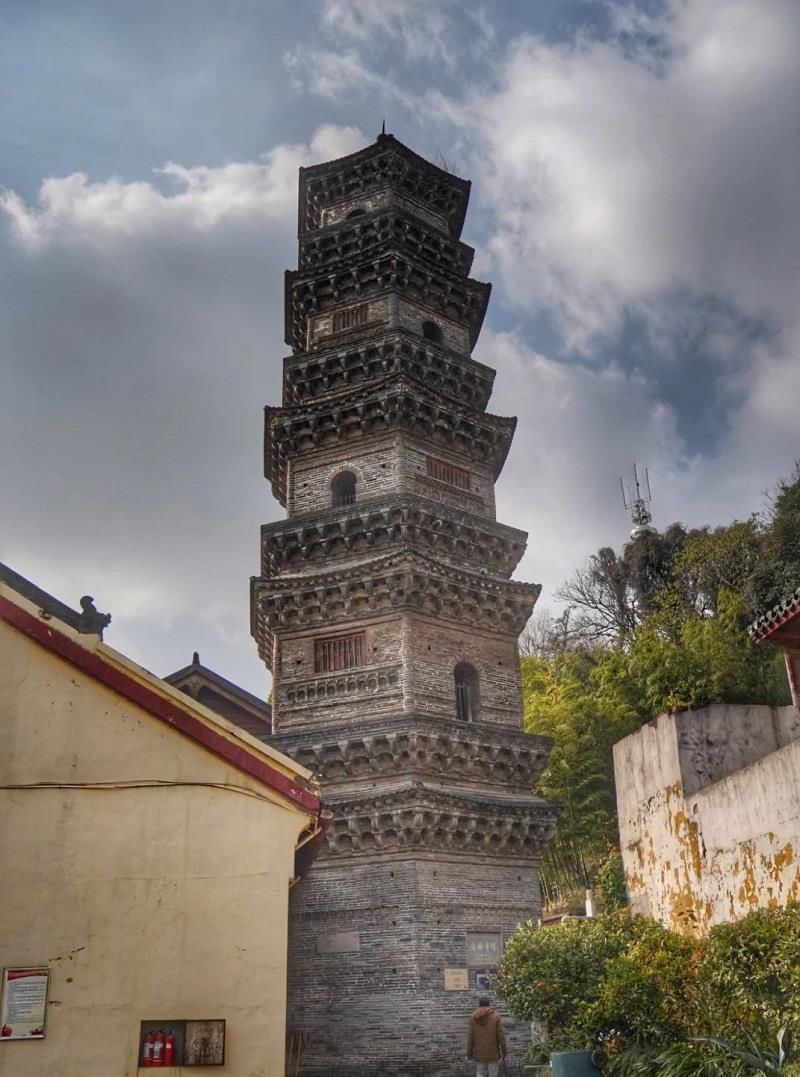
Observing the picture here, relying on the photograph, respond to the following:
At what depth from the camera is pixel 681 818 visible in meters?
18.0

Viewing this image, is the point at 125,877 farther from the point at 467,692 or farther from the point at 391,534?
the point at 391,534

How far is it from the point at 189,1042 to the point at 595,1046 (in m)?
7.60

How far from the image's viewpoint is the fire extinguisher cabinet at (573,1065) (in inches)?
538

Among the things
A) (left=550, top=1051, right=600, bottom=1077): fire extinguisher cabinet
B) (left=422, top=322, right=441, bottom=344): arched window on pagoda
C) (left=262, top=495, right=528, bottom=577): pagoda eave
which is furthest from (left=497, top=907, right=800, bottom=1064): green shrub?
(left=422, top=322, right=441, bottom=344): arched window on pagoda

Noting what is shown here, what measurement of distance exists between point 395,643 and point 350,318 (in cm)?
1059

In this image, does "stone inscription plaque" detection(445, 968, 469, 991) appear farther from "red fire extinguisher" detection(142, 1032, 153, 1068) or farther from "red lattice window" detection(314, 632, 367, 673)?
"red fire extinguisher" detection(142, 1032, 153, 1068)

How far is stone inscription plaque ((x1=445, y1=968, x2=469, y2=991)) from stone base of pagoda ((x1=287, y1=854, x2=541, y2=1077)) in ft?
0.06

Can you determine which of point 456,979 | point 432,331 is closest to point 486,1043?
point 456,979

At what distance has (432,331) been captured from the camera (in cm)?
2933

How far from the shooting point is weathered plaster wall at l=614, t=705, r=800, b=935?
1477 cm

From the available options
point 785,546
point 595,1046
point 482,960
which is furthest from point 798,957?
point 785,546

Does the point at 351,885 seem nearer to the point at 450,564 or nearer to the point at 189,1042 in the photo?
the point at 450,564

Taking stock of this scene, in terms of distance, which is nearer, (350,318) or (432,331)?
(350,318)

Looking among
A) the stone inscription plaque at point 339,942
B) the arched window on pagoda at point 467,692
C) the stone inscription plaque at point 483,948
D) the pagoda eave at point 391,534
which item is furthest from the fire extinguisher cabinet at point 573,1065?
the pagoda eave at point 391,534
